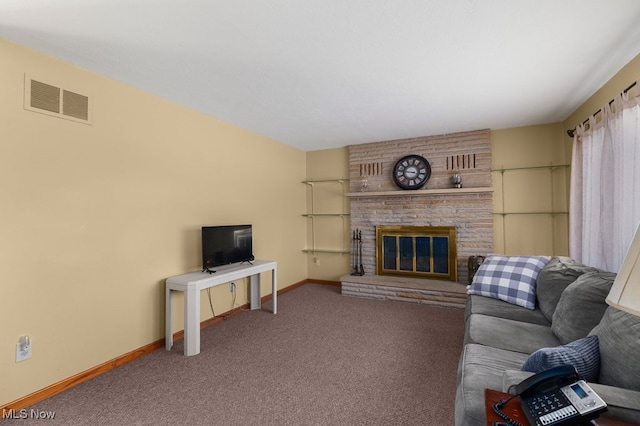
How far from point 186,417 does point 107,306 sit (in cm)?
120

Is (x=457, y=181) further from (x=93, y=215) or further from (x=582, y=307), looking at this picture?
(x=93, y=215)

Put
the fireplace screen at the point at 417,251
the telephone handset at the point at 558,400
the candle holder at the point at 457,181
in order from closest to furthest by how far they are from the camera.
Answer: the telephone handset at the point at 558,400
the candle holder at the point at 457,181
the fireplace screen at the point at 417,251

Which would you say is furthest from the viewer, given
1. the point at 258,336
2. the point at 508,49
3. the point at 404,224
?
the point at 404,224

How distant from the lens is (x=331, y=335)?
3.12 metres

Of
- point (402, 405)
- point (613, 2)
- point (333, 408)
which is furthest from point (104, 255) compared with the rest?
point (613, 2)

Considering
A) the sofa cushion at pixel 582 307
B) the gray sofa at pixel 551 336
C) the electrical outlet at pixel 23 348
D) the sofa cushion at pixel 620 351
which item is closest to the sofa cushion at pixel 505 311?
the gray sofa at pixel 551 336

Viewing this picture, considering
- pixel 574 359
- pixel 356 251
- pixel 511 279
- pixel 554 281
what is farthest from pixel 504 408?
pixel 356 251

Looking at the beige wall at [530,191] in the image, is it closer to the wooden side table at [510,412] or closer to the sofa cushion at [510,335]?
the sofa cushion at [510,335]

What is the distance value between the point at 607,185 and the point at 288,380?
305 cm

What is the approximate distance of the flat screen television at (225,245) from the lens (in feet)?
10.3

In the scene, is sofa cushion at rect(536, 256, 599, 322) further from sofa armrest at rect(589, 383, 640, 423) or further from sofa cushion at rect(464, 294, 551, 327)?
sofa armrest at rect(589, 383, 640, 423)

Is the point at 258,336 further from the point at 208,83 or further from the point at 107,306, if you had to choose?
the point at 208,83

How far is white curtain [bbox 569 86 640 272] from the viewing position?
223 centimetres

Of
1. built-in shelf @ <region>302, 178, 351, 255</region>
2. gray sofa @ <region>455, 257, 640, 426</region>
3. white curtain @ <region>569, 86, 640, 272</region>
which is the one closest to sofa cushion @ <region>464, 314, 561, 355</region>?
gray sofa @ <region>455, 257, 640, 426</region>
